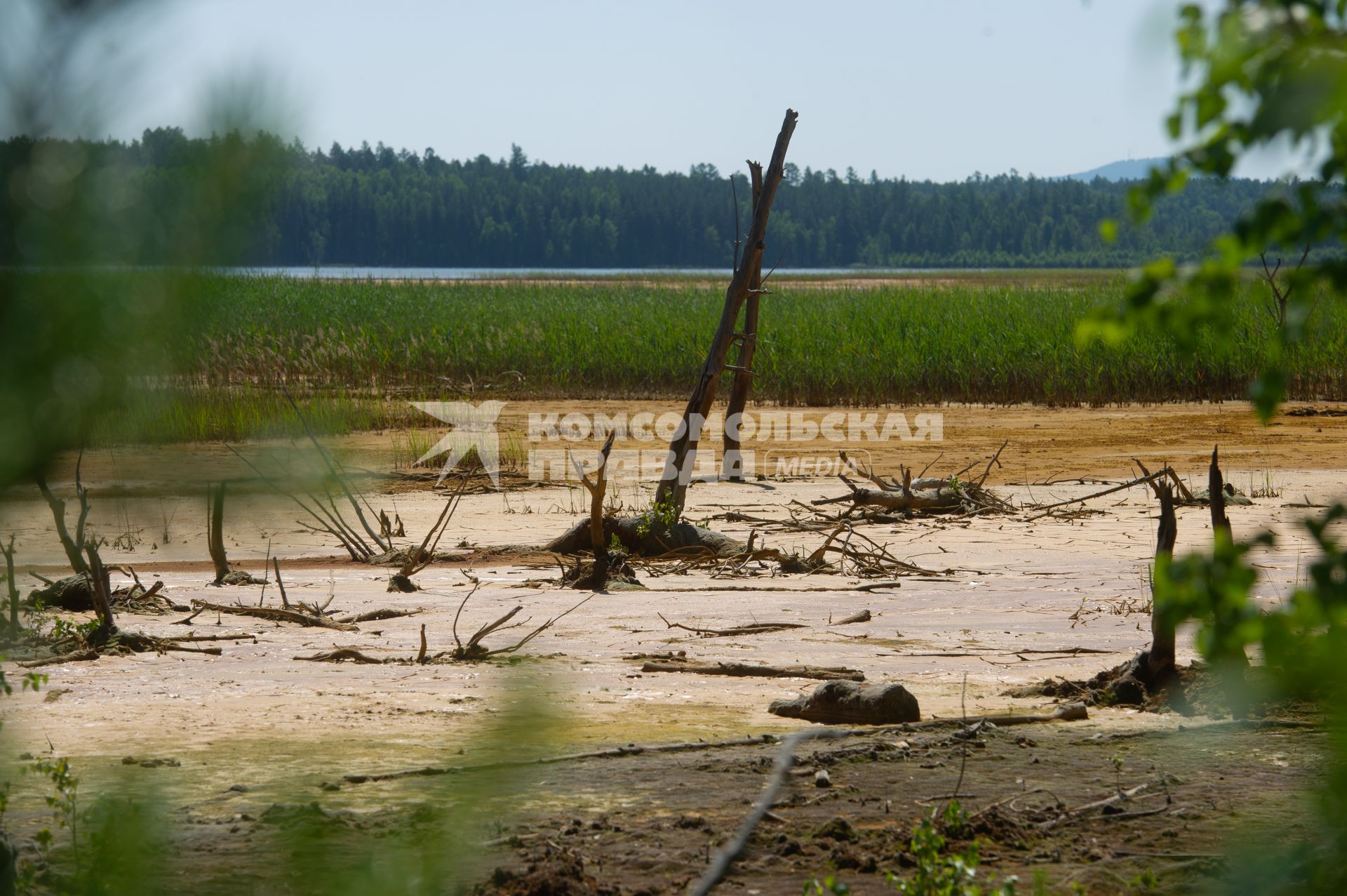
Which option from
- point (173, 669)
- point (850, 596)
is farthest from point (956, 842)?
point (850, 596)

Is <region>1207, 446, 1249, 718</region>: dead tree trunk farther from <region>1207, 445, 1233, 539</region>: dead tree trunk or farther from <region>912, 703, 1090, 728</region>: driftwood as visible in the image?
<region>912, 703, 1090, 728</region>: driftwood

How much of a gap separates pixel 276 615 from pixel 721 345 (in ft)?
17.3

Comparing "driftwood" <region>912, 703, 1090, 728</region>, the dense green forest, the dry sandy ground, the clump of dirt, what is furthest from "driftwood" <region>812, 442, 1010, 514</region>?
the dense green forest

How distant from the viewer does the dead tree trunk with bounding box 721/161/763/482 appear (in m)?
11.4

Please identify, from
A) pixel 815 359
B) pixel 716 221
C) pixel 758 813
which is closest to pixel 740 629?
pixel 758 813

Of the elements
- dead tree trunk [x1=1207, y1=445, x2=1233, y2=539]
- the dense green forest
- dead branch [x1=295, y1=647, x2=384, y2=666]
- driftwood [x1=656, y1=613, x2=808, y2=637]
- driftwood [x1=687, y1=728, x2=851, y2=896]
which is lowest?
driftwood [x1=656, y1=613, x2=808, y2=637]

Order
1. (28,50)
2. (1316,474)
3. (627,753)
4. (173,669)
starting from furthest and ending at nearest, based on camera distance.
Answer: (1316,474)
(173,669)
(627,753)
(28,50)

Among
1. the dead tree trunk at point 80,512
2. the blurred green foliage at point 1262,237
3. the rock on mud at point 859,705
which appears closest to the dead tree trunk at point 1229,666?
the rock on mud at point 859,705

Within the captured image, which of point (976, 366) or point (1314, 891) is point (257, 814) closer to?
point (1314, 891)

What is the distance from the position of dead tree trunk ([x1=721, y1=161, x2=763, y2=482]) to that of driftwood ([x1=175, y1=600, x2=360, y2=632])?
17.3ft

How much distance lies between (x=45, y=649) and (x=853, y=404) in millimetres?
15160

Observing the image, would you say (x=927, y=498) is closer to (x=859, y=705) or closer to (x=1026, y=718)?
(x=1026, y=718)

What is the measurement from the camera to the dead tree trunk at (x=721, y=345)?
10102 millimetres

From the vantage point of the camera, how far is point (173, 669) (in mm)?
5180
